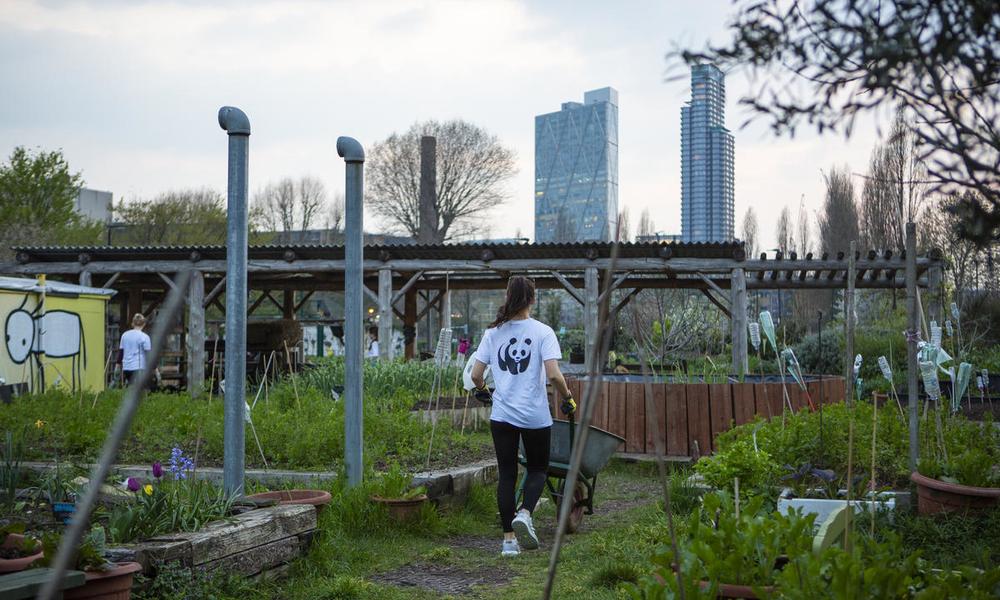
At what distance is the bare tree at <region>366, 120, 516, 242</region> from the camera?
4428 cm

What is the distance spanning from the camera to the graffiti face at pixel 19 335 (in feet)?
47.3

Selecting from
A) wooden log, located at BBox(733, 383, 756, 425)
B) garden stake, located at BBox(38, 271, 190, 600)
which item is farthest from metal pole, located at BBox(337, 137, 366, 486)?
garden stake, located at BBox(38, 271, 190, 600)

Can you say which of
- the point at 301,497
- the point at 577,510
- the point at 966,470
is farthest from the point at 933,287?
the point at 301,497

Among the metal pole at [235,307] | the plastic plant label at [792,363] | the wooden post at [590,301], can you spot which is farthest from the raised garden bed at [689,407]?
the wooden post at [590,301]

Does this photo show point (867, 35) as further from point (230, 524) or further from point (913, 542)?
point (230, 524)

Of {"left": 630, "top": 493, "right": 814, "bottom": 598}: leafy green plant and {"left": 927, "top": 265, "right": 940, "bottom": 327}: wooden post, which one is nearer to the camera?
{"left": 630, "top": 493, "right": 814, "bottom": 598}: leafy green plant

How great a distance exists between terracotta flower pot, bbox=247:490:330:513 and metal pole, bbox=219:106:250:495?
25 centimetres

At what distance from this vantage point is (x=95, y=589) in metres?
3.02

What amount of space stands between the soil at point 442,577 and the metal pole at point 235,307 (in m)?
0.98

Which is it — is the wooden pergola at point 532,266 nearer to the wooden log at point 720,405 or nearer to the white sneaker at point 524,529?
the wooden log at point 720,405

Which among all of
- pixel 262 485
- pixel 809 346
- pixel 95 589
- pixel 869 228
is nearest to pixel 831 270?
pixel 809 346

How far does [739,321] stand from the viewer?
1587 cm

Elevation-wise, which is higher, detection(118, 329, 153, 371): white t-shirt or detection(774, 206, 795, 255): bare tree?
detection(774, 206, 795, 255): bare tree

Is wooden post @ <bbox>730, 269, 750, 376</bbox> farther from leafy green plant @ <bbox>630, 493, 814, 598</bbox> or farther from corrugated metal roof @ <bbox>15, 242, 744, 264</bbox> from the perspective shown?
leafy green plant @ <bbox>630, 493, 814, 598</bbox>
